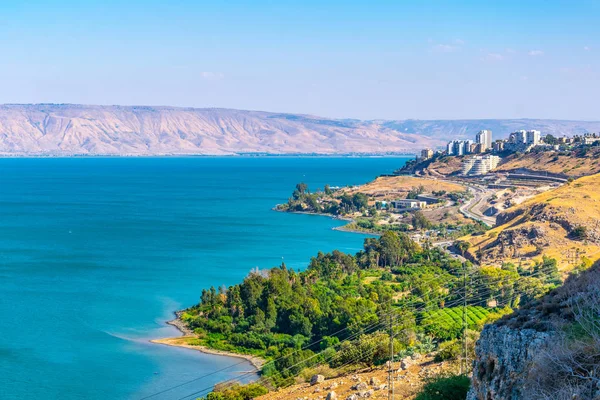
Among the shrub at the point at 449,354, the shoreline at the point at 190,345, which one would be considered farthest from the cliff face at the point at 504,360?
the shoreline at the point at 190,345

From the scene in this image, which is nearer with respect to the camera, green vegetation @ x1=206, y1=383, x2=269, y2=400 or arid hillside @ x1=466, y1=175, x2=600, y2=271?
green vegetation @ x1=206, y1=383, x2=269, y2=400

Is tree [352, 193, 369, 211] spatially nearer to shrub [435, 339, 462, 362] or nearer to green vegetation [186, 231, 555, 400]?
green vegetation [186, 231, 555, 400]

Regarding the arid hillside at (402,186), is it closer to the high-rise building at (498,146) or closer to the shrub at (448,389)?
the high-rise building at (498,146)

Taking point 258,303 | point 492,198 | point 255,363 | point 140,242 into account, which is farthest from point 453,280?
point 492,198

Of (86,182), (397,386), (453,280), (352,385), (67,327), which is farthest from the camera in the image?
(86,182)

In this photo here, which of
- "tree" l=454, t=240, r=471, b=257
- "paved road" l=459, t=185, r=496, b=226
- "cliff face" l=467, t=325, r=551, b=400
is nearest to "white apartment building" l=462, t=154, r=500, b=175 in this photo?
"paved road" l=459, t=185, r=496, b=226

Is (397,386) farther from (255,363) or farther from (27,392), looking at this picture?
(27,392)

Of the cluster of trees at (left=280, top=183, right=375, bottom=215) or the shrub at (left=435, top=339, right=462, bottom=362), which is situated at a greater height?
the shrub at (left=435, top=339, right=462, bottom=362)
